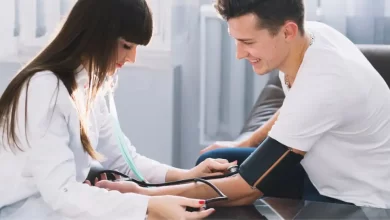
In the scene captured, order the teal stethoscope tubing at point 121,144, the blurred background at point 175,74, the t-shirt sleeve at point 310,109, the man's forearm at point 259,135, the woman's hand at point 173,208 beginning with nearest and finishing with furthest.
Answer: the woman's hand at point 173,208
the t-shirt sleeve at point 310,109
the teal stethoscope tubing at point 121,144
the man's forearm at point 259,135
the blurred background at point 175,74

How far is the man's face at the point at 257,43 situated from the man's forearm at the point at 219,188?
297 millimetres

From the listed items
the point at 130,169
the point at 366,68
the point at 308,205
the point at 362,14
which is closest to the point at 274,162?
the point at 308,205

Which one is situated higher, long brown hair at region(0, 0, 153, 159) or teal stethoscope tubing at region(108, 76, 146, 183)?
long brown hair at region(0, 0, 153, 159)

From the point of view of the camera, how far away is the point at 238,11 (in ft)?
5.77

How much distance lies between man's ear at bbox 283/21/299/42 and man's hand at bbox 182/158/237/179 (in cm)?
36

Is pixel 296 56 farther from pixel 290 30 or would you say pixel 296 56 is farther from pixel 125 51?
pixel 125 51

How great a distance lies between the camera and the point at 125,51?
1.69 metres

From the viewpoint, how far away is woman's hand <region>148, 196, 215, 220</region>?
60.4 inches

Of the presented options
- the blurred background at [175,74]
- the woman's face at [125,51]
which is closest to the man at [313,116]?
the woman's face at [125,51]

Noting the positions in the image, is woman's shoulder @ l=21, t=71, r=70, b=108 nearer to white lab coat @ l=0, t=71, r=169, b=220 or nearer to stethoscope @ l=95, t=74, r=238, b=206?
white lab coat @ l=0, t=71, r=169, b=220

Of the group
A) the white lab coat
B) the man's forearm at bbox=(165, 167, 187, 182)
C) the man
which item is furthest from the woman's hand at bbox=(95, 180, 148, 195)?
the man's forearm at bbox=(165, 167, 187, 182)

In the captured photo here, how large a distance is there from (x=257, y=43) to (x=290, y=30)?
0.28ft

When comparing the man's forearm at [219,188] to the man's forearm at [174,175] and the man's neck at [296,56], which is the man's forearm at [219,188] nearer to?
the man's forearm at [174,175]

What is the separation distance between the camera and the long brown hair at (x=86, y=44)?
1.63m
